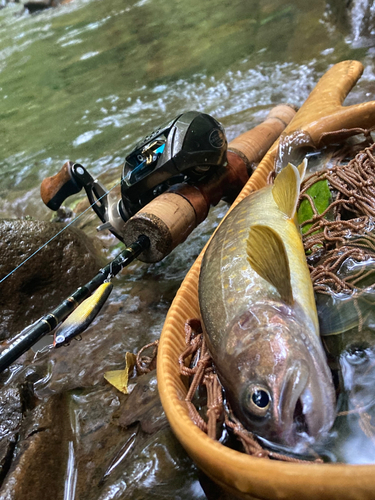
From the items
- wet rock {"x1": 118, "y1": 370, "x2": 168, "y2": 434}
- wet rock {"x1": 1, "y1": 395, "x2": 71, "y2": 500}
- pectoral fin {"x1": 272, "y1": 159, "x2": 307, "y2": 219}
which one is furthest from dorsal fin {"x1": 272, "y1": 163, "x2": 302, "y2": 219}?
wet rock {"x1": 1, "y1": 395, "x2": 71, "y2": 500}

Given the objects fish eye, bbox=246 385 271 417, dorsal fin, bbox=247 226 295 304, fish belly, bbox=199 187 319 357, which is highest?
dorsal fin, bbox=247 226 295 304

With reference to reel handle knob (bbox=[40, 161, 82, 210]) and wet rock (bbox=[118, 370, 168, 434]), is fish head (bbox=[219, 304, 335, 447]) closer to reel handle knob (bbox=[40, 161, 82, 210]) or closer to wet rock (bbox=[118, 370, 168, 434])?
wet rock (bbox=[118, 370, 168, 434])

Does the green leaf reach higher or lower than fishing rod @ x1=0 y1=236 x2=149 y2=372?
lower

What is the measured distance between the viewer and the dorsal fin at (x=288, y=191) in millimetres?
1938

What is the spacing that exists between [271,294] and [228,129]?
3575 mm

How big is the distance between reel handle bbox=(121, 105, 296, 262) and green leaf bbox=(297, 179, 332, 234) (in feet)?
2.17

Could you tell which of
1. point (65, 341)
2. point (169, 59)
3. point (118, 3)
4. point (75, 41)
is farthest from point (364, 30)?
point (118, 3)

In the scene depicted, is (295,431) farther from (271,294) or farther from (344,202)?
(344,202)

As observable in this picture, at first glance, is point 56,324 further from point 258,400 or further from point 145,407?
point 258,400

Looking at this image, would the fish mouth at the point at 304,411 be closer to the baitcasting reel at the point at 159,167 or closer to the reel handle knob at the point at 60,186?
the baitcasting reel at the point at 159,167

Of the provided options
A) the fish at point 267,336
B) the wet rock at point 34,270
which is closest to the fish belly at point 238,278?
the fish at point 267,336

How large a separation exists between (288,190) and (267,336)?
884mm

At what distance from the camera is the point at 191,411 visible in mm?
1350

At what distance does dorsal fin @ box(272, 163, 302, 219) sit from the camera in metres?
1.94
